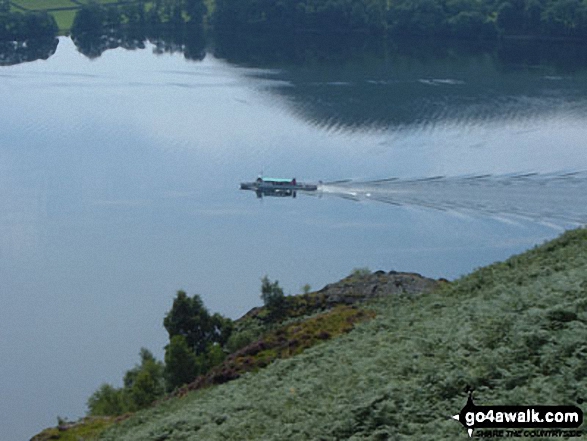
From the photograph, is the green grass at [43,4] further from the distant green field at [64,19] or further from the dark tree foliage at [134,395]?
the dark tree foliage at [134,395]

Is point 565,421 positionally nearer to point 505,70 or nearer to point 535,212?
point 535,212

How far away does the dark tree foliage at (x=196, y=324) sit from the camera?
107 ft

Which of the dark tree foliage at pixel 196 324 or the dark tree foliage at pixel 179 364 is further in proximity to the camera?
the dark tree foliage at pixel 196 324

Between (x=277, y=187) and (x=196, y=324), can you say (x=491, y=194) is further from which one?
(x=196, y=324)

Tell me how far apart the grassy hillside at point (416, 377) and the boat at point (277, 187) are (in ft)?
99.4

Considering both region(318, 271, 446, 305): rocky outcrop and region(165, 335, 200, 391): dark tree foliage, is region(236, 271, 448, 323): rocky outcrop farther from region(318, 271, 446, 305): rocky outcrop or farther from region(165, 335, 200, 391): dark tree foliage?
region(165, 335, 200, 391): dark tree foliage

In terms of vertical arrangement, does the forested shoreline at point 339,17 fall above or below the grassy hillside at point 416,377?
above

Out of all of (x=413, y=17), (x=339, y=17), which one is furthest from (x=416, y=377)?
(x=339, y=17)

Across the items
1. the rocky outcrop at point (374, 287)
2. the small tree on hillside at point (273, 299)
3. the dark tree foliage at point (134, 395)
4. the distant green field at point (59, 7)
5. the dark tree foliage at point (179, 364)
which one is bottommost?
the dark tree foliage at point (134, 395)

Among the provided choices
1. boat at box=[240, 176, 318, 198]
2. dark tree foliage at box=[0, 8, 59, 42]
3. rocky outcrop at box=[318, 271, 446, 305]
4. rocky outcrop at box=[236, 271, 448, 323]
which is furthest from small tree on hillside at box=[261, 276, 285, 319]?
dark tree foliage at box=[0, 8, 59, 42]

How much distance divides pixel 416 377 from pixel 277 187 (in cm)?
3791

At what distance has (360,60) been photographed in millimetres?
88250

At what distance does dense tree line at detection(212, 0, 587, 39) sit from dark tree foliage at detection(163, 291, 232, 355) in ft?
234

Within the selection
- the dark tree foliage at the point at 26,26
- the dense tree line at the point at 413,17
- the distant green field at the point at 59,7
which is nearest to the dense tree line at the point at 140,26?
the distant green field at the point at 59,7
